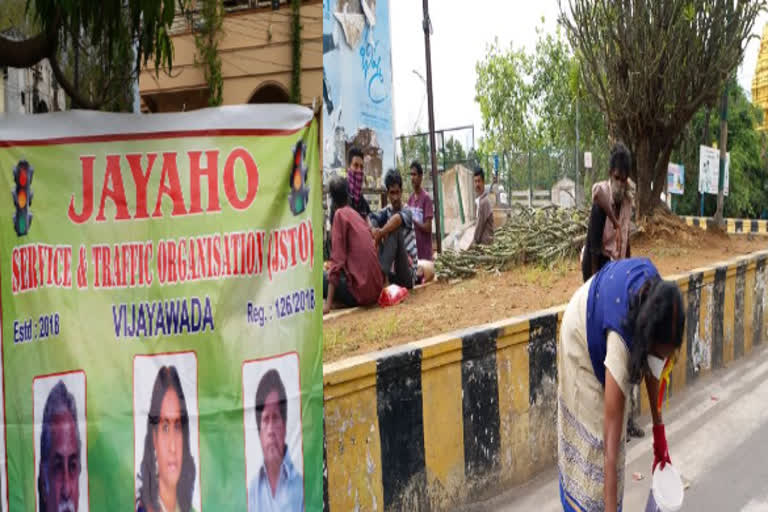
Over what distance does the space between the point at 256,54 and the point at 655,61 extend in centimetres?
1130

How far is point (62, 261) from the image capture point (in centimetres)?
290

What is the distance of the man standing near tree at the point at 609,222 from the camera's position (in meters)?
5.98

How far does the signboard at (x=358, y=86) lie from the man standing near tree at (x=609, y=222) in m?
13.2

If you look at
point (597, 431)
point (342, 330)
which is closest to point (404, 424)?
point (597, 431)

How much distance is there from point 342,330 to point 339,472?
256cm

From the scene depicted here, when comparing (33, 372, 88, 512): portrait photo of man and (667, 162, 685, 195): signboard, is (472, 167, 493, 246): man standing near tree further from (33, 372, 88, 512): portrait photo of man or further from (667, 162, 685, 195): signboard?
(667, 162, 685, 195): signboard

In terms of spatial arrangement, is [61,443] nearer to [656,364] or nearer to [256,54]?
[656,364]

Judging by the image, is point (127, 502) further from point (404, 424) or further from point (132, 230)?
point (404, 424)

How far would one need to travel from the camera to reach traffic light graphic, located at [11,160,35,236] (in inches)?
115

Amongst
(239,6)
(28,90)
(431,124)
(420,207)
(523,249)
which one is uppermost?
(239,6)

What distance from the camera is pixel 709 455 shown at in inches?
218

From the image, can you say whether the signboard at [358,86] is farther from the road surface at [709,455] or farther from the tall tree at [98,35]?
the tall tree at [98,35]

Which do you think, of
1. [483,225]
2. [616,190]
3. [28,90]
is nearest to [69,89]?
[616,190]

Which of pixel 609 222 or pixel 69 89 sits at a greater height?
pixel 69 89
